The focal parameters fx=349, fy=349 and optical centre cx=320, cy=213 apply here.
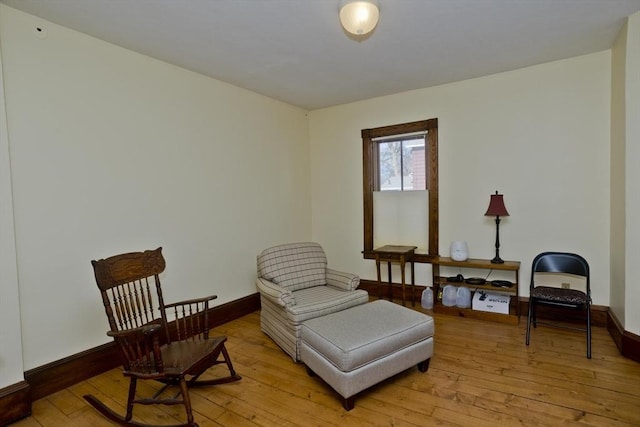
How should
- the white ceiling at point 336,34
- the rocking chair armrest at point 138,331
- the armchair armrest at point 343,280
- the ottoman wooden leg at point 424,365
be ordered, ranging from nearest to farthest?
the rocking chair armrest at point 138,331
the white ceiling at point 336,34
the ottoman wooden leg at point 424,365
the armchair armrest at point 343,280

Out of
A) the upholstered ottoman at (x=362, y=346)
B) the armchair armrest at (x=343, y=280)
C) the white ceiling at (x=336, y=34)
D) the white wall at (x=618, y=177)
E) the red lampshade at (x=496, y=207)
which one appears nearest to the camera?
the upholstered ottoman at (x=362, y=346)

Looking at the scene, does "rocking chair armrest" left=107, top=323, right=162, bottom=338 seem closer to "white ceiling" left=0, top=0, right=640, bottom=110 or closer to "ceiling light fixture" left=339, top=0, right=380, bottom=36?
"white ceiling" left=0, top=0, right=640, bottom=110

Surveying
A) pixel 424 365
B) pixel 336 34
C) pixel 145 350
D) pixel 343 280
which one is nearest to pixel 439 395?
pixel 424 365

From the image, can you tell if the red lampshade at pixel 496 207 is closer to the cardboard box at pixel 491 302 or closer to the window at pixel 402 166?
the window at pixel 402 166

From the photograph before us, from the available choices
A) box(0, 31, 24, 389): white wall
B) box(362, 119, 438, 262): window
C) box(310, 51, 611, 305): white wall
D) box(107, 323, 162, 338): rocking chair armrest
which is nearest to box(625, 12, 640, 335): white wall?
box(310, 51, 611, 305): white wall

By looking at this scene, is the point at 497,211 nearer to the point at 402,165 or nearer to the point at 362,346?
the point at 402,165

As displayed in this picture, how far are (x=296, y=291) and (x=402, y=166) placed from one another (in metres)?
2.19

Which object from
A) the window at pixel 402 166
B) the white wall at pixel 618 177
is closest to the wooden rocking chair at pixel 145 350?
the window at pixel 402 166

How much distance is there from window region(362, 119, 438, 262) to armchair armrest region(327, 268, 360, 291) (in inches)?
50.3

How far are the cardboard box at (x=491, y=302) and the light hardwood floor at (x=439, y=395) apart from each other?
571 mm

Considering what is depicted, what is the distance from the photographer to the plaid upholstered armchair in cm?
281

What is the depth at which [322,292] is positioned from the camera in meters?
3.23

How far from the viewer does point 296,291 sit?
130 inches

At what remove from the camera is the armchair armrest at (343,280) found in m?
3.28
